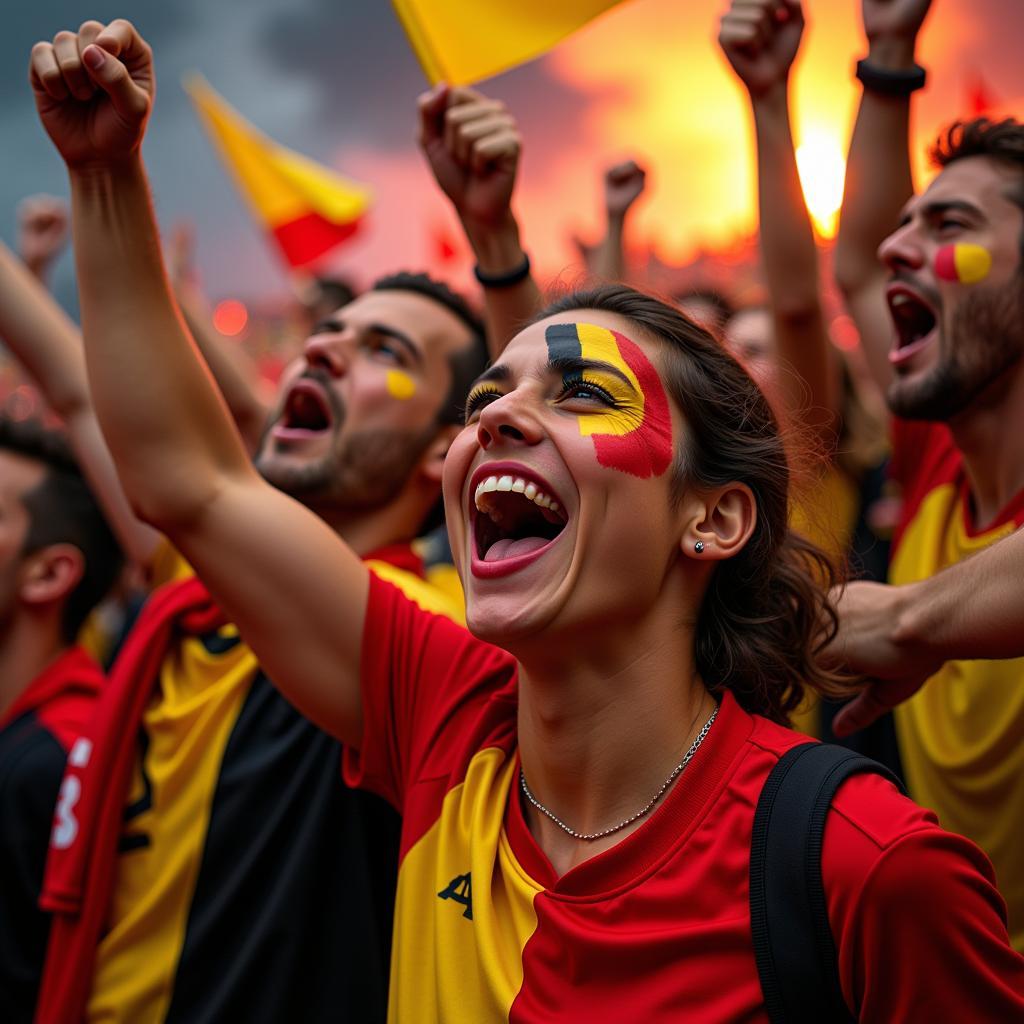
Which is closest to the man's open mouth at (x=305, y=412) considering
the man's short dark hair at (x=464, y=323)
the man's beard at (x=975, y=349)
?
the man's short dark hair at (x=464, y=323)

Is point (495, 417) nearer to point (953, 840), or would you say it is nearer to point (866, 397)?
point (953, 840)

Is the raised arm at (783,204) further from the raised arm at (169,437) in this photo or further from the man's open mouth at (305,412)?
the raised arm at (169,437)

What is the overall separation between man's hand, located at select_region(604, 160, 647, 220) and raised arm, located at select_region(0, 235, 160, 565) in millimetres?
1398

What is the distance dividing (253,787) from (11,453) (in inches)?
56.8

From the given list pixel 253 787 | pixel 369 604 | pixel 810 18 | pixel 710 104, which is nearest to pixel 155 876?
pixel 253 787

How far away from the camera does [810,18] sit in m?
6.31

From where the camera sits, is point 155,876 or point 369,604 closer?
point 369,604

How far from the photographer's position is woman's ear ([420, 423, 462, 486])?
2.51 metres

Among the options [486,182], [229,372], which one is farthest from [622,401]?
[229,372]

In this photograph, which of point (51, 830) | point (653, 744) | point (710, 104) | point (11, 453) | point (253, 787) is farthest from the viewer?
point (710, 104)

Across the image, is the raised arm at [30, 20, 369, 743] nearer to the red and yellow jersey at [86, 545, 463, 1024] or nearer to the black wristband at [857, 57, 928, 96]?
the red and yellow jersey at [86, 545, 463, 1024]

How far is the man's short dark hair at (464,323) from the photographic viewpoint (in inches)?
102

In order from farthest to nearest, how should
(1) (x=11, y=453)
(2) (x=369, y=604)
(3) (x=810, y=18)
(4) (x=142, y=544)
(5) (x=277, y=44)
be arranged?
(5) (x=277, y=44)
(3) (x=810, y=18)
(1) (x=11, y=453)
(4) (x=142, y=544)
(2) (x=369, y=604)

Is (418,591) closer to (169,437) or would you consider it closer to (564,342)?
(169,437)
